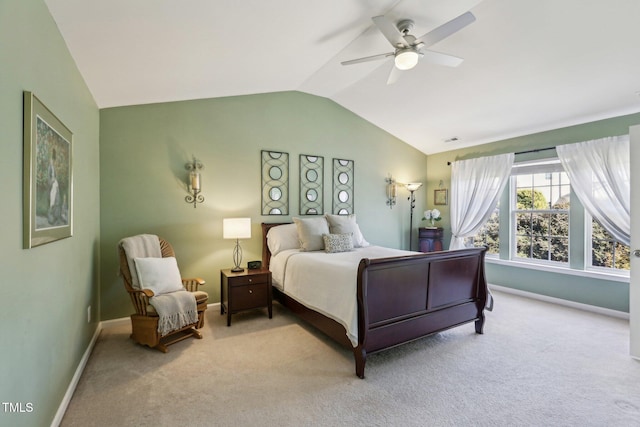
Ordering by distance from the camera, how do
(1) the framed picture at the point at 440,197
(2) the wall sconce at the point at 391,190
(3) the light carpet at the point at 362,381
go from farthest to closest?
(1) the framed picture at the point at 440,197 → (2) the wall sconce at the point at 391,190 → (3) the light carpet at the point at 362,381

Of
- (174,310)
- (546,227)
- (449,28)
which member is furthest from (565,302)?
(174,310)

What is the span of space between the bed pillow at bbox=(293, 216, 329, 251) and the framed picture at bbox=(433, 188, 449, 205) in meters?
2.91

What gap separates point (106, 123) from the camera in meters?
3.33

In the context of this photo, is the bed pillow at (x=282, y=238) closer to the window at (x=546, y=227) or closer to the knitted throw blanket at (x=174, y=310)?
the knitted throw blanket at (x=174, y=310)

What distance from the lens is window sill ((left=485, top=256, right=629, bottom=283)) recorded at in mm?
3749

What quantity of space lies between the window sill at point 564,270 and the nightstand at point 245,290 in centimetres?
387

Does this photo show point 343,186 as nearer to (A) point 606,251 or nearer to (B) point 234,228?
(B) point 234,228

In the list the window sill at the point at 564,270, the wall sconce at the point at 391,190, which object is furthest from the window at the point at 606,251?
the wall sconce at the point at 391,190

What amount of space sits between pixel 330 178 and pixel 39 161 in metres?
3.73

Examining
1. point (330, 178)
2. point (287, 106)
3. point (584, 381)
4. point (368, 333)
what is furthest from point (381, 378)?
point (287, 106)

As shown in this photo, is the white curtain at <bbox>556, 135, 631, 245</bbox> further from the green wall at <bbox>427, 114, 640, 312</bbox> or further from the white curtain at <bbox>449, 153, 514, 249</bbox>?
the white curtain at <bbox>449, 153, 514, 249</bbox>

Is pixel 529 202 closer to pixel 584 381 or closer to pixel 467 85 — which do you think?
pixel 467 85

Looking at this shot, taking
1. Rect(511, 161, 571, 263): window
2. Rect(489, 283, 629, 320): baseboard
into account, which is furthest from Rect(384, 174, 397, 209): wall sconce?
Rect(489, 283, 629, 320): baseboard

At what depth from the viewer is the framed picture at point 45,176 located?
1.42m
